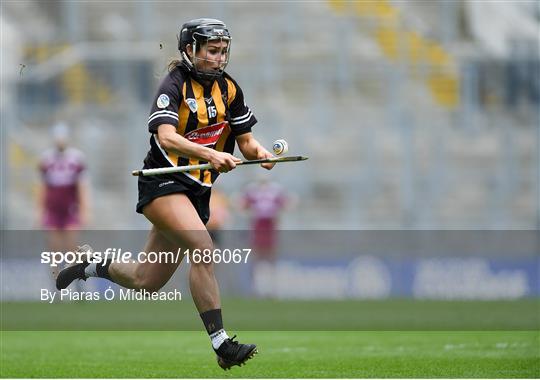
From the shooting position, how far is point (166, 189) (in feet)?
23.6

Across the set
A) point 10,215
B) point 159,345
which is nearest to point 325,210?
point 10,215

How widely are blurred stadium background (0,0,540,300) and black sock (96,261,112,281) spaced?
10980 mm

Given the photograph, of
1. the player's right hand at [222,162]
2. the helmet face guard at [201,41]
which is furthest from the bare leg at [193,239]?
the helmet face guard at [201,41]

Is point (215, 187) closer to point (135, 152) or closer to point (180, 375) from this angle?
point (135, 152)

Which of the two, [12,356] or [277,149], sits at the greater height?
[277,149]

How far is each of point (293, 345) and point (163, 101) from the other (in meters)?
3.66

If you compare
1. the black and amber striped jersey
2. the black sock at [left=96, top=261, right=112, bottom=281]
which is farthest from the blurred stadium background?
the black and amber striped jersey

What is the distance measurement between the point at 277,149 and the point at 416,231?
12617mm

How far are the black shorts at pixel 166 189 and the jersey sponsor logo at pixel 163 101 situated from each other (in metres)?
0.46

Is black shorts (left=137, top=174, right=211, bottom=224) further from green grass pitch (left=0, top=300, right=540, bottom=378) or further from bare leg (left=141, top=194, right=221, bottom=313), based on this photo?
green grass pitch (left=0, top=300, right=540, bottom=378)

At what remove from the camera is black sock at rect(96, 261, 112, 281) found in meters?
7.88

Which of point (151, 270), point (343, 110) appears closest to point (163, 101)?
point (151, 270)

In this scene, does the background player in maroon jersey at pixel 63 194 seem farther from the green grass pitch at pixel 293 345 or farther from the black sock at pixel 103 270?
the black sock at pixel 103 270

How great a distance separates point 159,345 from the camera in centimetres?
1010
